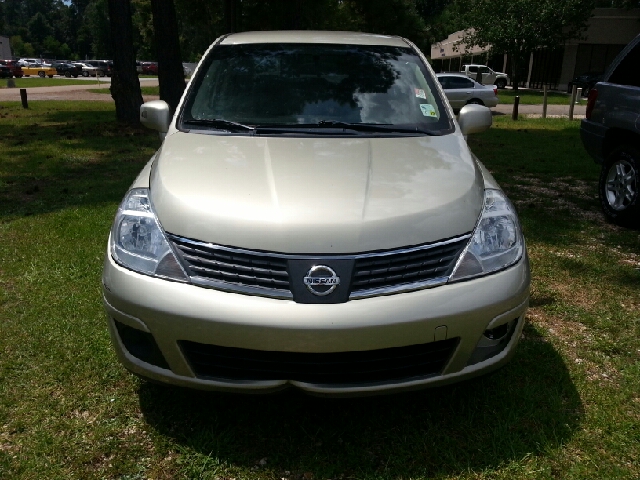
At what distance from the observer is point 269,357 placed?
89.9 inches

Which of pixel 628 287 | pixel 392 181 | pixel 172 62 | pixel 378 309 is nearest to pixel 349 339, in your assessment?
pixel 378 309

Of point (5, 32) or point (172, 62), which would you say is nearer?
point (172, 62)

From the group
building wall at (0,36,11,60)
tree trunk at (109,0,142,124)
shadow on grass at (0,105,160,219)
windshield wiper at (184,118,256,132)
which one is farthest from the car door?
building wall at (0,36,11,60)

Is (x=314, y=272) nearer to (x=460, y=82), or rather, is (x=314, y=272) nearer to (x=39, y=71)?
(x=460, y=82)

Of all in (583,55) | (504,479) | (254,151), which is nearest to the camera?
(504,479)

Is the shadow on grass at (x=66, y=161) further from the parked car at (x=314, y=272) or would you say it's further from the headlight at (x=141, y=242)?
the parked car at (x=314, y=272)

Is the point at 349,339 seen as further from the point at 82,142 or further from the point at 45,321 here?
the point at 82,142

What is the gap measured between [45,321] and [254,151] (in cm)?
180

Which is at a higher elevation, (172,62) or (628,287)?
(172,62)

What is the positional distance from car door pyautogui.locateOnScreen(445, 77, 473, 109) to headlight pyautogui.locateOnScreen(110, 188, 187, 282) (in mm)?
16025

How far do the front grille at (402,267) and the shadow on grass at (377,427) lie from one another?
0.54 metres

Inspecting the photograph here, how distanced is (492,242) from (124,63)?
38.3 feet

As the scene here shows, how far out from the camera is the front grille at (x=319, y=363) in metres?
2.28

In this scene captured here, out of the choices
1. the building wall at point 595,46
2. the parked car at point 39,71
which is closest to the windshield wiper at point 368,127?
the building wall at point 595,46
